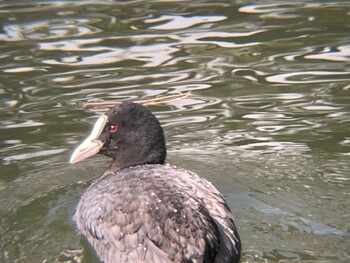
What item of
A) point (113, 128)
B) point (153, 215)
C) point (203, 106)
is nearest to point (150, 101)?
point (203, 106)

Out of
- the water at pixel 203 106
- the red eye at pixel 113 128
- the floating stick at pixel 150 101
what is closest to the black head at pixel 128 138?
the red eye at pixel 113 128

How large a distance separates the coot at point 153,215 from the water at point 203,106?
22 centimetres

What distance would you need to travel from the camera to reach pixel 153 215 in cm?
474

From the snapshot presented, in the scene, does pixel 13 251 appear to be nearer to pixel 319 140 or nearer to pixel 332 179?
pixel 332 179

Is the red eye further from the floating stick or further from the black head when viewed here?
the floating stick

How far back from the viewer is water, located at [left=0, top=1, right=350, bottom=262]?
5.44 m

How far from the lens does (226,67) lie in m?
8.25

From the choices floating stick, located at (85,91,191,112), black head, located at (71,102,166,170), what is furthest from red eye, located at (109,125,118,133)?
floating stick, located at (85,91,191,112)

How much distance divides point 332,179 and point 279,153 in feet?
2.05

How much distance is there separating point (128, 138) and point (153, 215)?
1.33 metres

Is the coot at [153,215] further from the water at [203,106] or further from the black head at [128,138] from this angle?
the water at [203,106]

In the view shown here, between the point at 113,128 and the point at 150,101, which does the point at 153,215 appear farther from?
the point at 150,101

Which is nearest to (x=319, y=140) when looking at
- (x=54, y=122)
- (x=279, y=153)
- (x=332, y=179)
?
(x=279, y=153)

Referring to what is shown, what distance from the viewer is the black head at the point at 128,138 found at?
5957 mm
